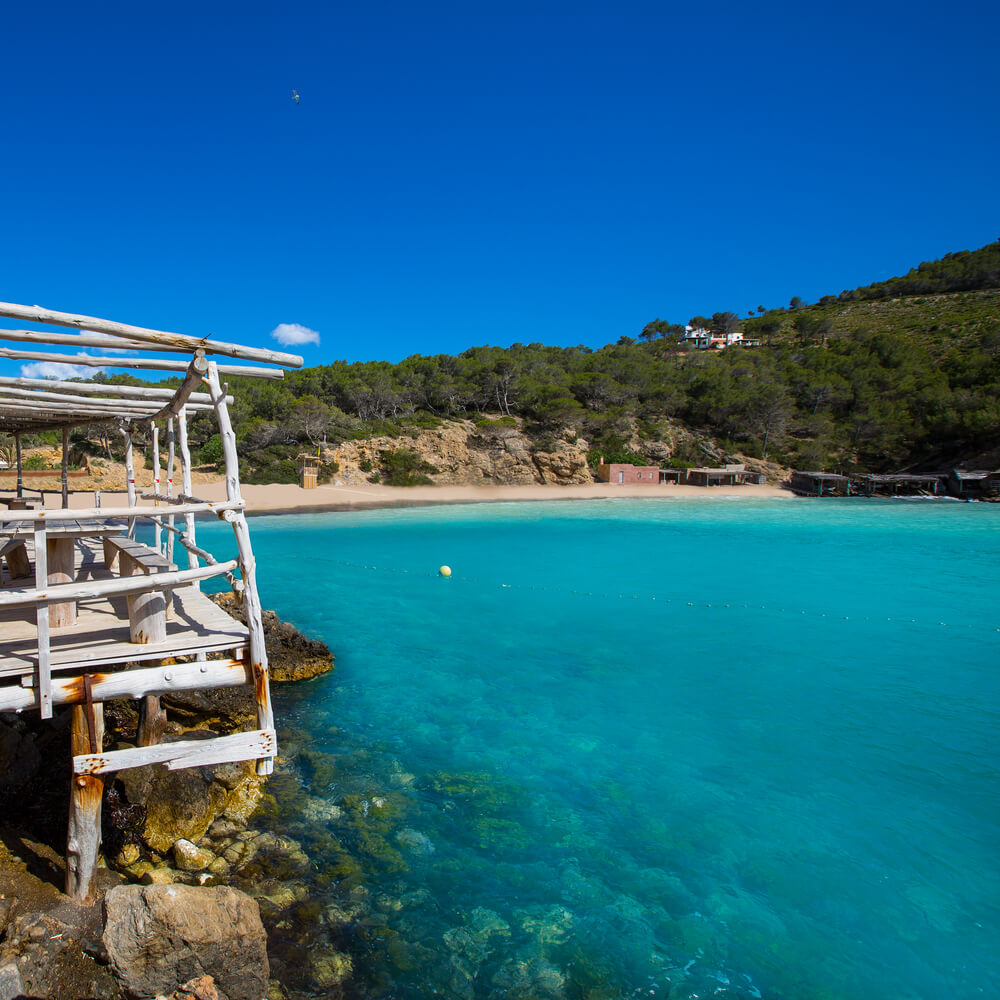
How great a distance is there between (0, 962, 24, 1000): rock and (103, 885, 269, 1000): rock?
1.36ft

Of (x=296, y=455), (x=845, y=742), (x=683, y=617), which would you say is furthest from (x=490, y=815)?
(x=296, y=455)

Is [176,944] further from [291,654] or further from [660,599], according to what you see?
[660,599]

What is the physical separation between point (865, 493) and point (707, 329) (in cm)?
6922

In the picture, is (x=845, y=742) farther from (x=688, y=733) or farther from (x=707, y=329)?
(x=707, y=329)

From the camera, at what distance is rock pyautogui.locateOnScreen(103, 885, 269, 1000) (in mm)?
3689

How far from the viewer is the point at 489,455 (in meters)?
42.2

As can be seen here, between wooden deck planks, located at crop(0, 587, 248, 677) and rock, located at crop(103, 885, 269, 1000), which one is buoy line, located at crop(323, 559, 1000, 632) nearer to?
wooden deck planks, located at crop(0, 587, 248, 677)

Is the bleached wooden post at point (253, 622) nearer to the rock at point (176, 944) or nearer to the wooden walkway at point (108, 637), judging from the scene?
the wooden walkway at point (108, 637)

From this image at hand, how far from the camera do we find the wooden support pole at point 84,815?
4.24 m

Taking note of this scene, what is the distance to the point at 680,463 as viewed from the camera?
4600cm

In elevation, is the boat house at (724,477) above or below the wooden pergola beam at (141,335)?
below

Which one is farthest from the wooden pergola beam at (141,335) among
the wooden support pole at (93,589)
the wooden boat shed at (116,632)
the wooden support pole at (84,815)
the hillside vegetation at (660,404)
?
the hillside vegetation at (660,404)

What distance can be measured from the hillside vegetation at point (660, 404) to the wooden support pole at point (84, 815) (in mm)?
33210

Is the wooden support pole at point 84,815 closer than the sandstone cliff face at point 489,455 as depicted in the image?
Yes
